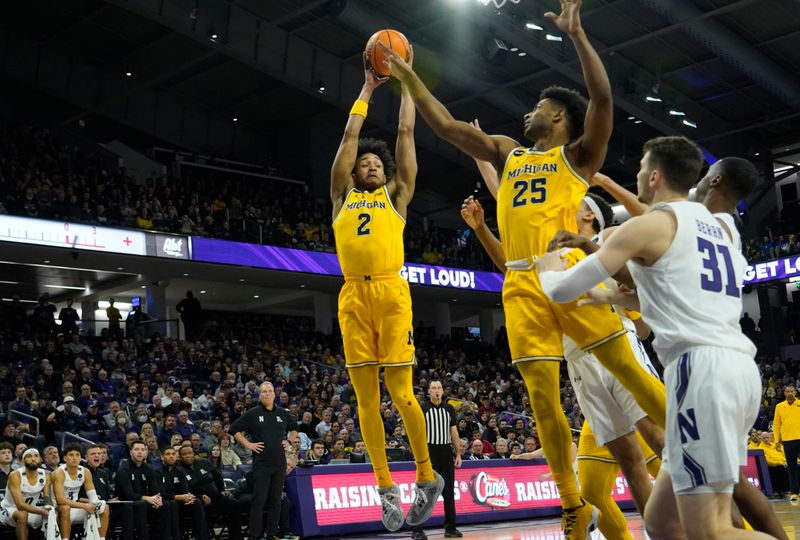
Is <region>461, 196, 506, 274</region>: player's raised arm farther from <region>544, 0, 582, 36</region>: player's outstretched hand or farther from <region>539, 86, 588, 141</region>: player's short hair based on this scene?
<region>544, 0, 582, 36</region>: player's outstretched hand

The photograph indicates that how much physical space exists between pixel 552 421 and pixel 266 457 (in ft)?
24.7

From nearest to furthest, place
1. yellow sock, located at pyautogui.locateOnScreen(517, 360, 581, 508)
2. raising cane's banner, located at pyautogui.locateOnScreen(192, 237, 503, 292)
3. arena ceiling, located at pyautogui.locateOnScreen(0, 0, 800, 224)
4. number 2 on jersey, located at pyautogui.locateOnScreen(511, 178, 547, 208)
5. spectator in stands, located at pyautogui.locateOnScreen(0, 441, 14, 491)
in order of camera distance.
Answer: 1. yellow sock, located at pyautogui.locateOnScreen(517, 360, 581, 508)
2. number 2 on jersey, located at pyautogui.locateOnScreen(511, 178, 547, 208)
3. spectator in stands, located at pyautogui.locateOnScreen(0, 441, 14, 491)
4. arena ceiling, located at pyautogui.locateOnScreen(0, 0, 800, 224)
5. raising cane's banner, located at pyautogui.locateOnScreen(192, 237, 503, 292)

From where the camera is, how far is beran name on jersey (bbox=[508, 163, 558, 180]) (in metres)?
5.36

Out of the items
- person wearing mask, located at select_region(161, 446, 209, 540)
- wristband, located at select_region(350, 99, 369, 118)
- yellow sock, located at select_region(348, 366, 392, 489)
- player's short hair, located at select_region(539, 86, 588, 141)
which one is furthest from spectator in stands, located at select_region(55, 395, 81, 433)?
player's short hair, located at select_region(539, 86, 588, 141)

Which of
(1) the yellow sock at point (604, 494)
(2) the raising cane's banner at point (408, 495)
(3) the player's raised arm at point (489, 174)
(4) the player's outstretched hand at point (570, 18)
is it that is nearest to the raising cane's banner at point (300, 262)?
(2) the raising cane's banner at point (408, 495)

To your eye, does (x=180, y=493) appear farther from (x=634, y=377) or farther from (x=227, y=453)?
(x=634, y=377)

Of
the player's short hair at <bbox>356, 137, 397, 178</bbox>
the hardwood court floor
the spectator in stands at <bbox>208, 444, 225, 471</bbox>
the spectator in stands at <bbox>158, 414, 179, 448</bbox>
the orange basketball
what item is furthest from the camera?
the spectator in stands at <bbox>158, 414, 179, 448</bbox>

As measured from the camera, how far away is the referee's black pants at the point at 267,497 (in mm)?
11711

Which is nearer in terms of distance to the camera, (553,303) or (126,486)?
(553,303)

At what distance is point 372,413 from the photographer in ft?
23.5

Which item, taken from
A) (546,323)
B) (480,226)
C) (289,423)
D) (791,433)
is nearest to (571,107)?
(480,226)

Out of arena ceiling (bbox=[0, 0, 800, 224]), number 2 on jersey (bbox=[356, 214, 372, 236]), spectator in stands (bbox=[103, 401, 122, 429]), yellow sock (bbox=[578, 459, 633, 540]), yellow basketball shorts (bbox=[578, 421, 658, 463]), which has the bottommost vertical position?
yellow sock (bbox=[578, 459, 633, 540])

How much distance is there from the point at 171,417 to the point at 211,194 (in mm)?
15653

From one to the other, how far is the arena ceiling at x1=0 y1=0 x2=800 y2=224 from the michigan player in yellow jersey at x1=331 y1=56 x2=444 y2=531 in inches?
653
